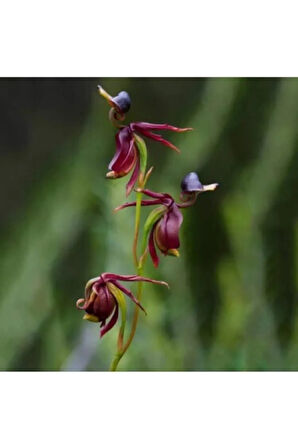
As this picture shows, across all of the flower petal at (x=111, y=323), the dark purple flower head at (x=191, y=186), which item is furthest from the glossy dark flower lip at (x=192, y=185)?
the flower petal at (x=111, y=323)

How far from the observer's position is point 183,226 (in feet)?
5.44

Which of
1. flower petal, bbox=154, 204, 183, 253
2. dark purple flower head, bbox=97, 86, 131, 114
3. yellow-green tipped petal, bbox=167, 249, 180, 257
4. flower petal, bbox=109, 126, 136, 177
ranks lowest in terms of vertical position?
yellow-green tipped petal, bbox=167, 249, 180, 257

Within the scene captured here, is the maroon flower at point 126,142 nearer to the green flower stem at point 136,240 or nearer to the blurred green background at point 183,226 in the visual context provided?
the green flower stem at point 136,240

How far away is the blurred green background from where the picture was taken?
165 cm

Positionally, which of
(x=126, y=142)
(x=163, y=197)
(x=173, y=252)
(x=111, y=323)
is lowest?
(x=111, y=323)

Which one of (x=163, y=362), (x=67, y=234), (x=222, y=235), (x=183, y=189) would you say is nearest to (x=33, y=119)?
(x=67, y=234)

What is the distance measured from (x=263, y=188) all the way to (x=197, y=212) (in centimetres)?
16

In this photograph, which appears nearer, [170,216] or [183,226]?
[170,216]

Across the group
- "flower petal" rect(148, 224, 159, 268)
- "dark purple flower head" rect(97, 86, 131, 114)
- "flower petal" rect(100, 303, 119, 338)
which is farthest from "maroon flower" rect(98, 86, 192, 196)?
"flower petal" rect(100, 303, 119, 338)

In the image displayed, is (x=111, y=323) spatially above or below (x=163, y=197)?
below

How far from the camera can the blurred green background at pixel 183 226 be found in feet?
5.40

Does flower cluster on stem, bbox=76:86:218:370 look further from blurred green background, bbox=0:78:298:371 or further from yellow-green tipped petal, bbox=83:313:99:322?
blurred green background, bbox=0:78:298:371

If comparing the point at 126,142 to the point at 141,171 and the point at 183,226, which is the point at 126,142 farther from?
the point at 183,226

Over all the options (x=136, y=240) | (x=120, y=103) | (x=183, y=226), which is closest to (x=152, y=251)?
(x=136, y=240)
